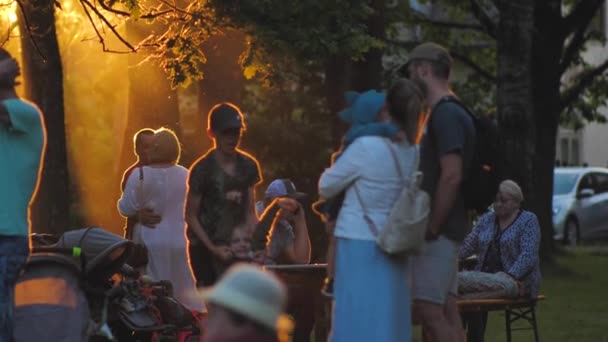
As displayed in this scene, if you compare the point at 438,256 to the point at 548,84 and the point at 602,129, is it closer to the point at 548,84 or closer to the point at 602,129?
the point at 548,84

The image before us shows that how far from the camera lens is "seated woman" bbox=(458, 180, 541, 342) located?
1366cm

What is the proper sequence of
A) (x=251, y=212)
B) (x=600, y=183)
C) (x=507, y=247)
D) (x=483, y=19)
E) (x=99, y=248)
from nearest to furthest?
1. (x=251, y=212)
2. (x=99, y=248)
3. (x=507, y=247)
4. (x=483, y=19)
5. (x=600, y=183)

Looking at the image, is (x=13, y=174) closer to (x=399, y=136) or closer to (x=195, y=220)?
(x=195, y=220)

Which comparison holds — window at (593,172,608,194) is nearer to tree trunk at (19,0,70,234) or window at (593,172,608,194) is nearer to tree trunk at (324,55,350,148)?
tree trunk at (324,55,350,148)

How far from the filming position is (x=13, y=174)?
9.76m

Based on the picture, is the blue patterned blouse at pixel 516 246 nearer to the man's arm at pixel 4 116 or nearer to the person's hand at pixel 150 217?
the person's hand at pixel 150 217

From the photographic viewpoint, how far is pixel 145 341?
12.6m

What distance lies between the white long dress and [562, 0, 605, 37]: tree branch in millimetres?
19506

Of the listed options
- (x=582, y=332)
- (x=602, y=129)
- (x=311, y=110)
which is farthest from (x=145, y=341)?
(x=602, y=129)

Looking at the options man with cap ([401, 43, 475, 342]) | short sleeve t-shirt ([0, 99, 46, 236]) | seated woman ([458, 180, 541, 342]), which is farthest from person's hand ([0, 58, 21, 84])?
seated woman ([458, 180, 541, 342])

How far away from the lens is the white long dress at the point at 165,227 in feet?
44.1

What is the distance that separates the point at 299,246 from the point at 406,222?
4.32 metres

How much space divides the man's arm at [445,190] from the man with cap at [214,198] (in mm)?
1623

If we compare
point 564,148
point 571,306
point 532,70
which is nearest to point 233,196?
point 571,306
